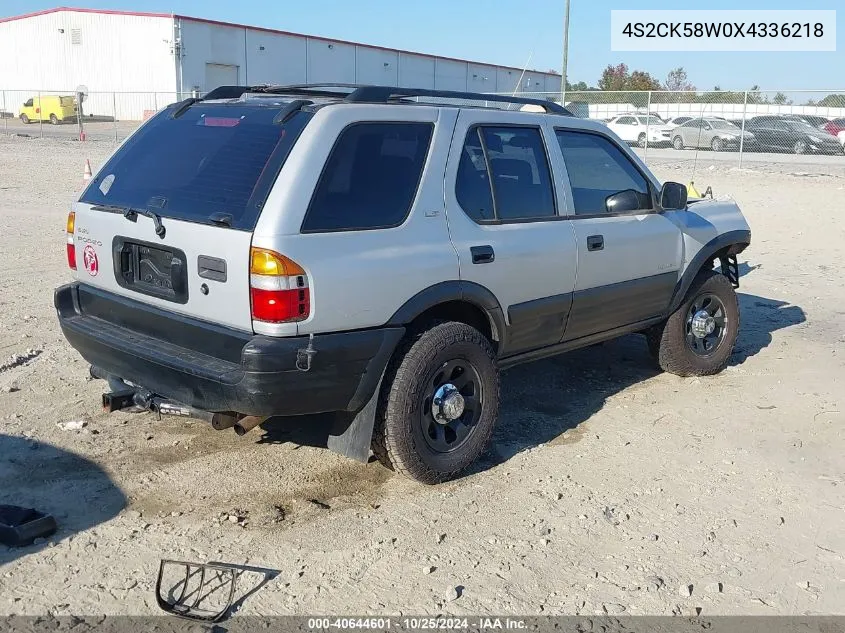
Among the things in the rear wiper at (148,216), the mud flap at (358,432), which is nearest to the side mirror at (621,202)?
the mud flap at (358,432)

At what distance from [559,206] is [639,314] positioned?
1129 millimetres

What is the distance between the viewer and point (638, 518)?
4.13 metres

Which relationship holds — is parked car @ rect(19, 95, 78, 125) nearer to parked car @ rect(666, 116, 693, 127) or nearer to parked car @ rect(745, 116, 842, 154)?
parked car @ rect(666, 116, 693, 127)

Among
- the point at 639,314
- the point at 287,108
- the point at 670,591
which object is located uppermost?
the point at 287,108

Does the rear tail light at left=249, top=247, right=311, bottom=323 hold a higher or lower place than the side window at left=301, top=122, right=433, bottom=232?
lower

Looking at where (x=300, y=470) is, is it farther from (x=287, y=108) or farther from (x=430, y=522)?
(x=287, y=108)

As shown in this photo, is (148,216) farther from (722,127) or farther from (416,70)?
(416,70)

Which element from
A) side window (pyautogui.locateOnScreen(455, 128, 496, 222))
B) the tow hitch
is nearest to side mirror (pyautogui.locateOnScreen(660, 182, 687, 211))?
side window (pyautogui.locateOnScreen(455, 128, 496, 222))

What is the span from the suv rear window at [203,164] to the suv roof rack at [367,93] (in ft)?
0.94

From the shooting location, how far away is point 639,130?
3038cm

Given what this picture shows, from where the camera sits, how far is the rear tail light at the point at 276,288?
3.63 metres

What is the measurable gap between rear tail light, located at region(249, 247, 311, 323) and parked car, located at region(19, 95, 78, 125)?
44521mm

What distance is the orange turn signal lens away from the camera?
3.62m

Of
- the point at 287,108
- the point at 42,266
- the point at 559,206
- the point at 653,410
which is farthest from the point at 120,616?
the point at 42,266
